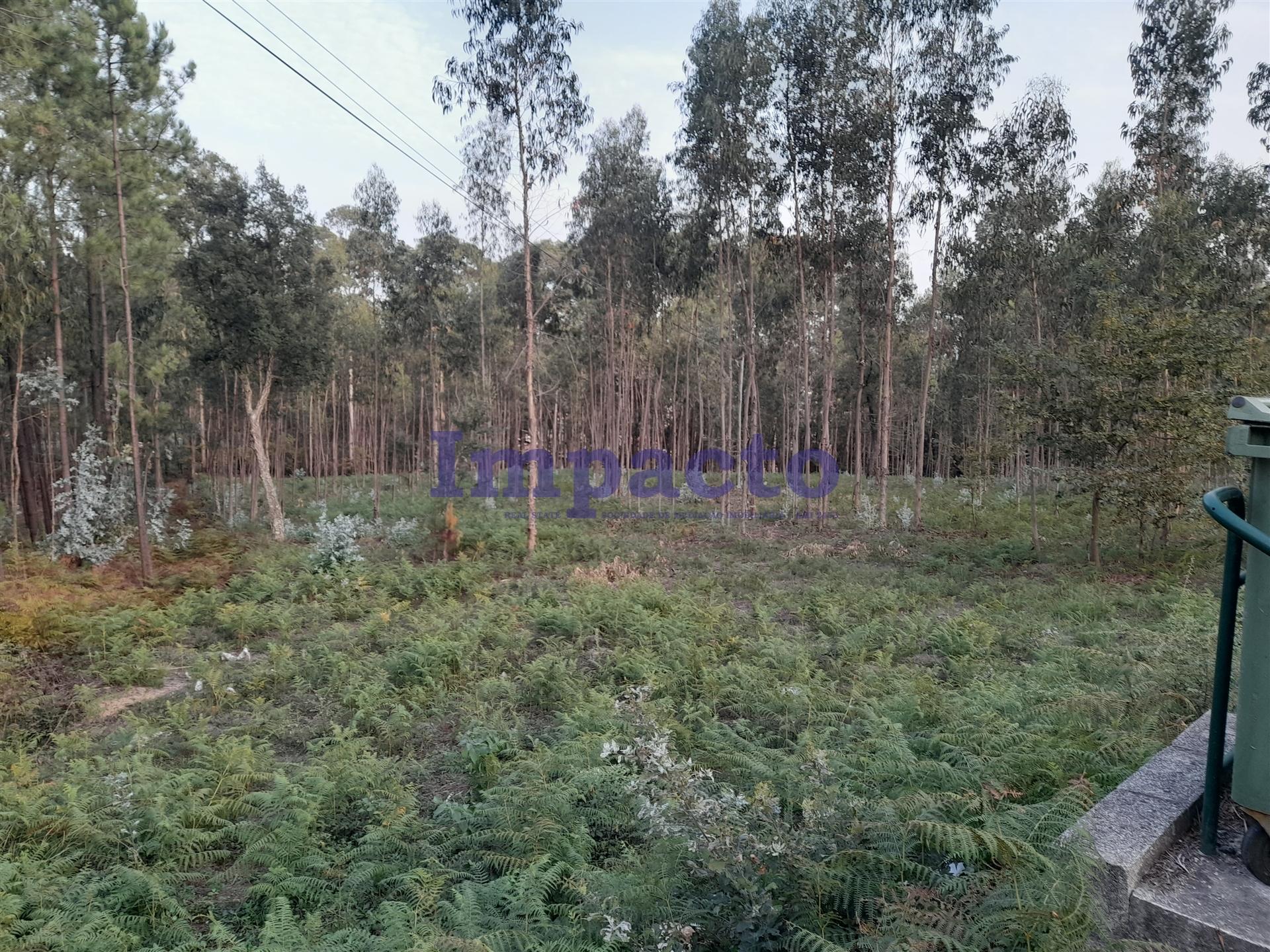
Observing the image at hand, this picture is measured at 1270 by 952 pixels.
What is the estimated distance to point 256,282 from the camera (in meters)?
17.9

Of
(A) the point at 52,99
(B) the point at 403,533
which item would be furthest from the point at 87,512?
(A) the point at 52,99

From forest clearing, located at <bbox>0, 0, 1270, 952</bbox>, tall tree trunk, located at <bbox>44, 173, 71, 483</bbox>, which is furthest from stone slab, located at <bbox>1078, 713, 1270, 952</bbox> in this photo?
tall tree trunk, located at <bbox>44, 173, 71, 483</bbox>

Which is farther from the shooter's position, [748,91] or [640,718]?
[748,91]

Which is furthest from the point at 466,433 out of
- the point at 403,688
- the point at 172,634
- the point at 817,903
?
the point at 817,903

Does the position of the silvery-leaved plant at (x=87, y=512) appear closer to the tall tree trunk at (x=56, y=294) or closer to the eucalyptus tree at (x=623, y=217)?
the tall tree trunk at (x=56, y=294)

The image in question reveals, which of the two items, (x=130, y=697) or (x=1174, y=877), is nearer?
(x=1174, y=877)

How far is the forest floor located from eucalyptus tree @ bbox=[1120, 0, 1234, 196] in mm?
17151

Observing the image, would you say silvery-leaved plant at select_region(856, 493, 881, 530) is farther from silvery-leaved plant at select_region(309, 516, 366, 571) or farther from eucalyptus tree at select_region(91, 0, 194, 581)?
eucalyptus tree at select_region(91, 0, 194, 581)

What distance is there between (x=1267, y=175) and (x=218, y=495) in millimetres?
37311

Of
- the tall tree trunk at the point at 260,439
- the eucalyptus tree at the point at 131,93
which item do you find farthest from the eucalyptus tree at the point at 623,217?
the eucalyptus tree at the point at 131,93

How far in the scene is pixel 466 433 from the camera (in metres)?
24.9

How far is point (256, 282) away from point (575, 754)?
17410mm

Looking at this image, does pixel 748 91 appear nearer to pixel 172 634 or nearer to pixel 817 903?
pixel 172 634

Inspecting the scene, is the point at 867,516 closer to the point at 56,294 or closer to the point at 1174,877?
the point at 1174,877
